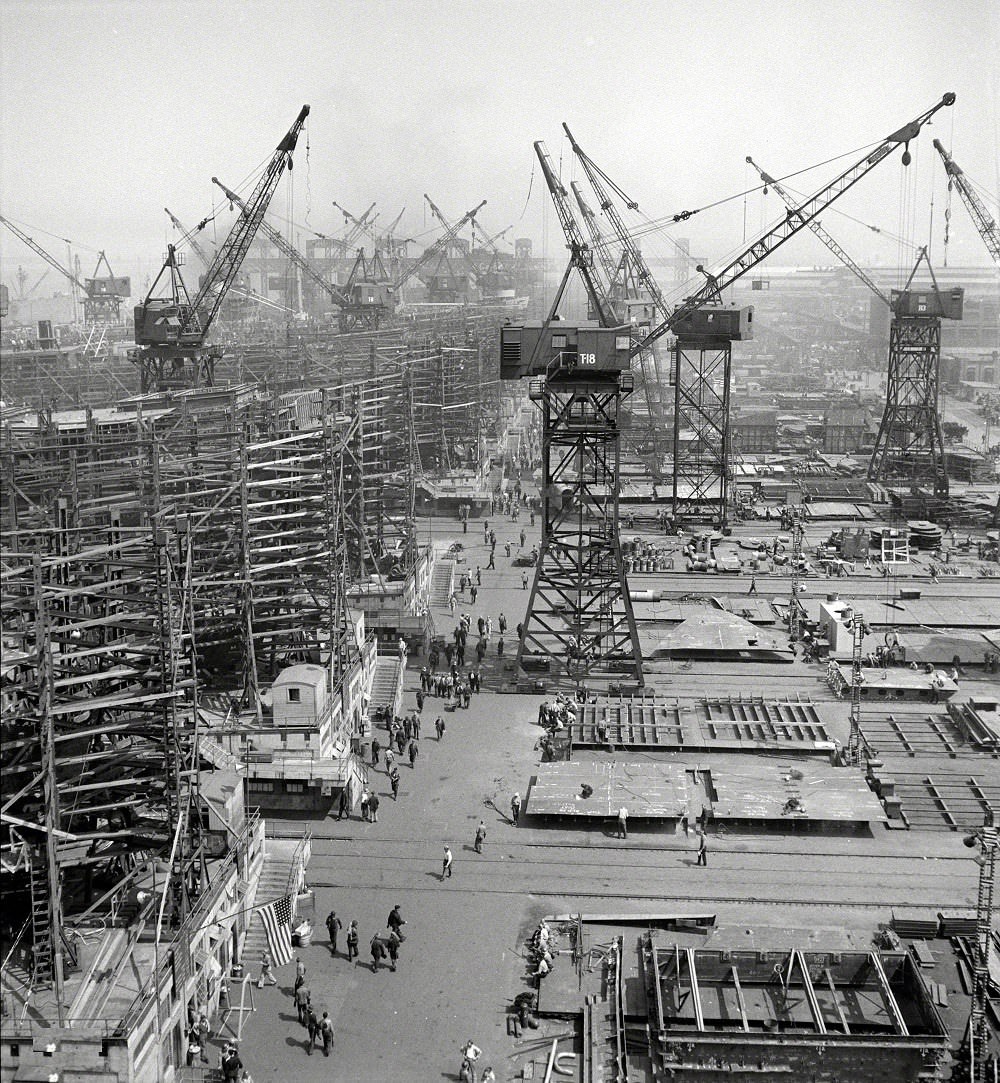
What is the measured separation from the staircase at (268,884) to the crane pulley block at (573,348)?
1865 cm

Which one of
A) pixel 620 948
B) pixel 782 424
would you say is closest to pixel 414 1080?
pixel 620 948

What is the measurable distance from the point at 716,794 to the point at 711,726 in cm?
564

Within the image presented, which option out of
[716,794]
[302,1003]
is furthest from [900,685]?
[302,1003]

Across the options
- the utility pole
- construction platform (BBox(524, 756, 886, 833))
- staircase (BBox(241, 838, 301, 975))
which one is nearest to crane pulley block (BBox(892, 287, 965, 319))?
the utility pole

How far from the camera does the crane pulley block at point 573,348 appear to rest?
143 ft

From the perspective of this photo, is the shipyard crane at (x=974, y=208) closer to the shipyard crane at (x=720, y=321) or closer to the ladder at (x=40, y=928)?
the shipyard crane at (x=720, y=321)

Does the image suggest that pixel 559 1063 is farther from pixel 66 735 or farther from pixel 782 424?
pixel 782 424

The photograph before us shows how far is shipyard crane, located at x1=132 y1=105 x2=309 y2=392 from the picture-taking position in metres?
67.2

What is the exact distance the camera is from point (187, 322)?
6769 cm

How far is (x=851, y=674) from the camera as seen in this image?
47.1 m

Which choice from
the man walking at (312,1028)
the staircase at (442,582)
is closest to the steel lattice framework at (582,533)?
the staircase at (442,582)

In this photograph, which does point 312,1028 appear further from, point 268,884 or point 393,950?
point 268,884

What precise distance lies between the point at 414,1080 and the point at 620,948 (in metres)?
5.84

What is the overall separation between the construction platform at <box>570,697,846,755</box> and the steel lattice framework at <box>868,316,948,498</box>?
4274 centimetres
